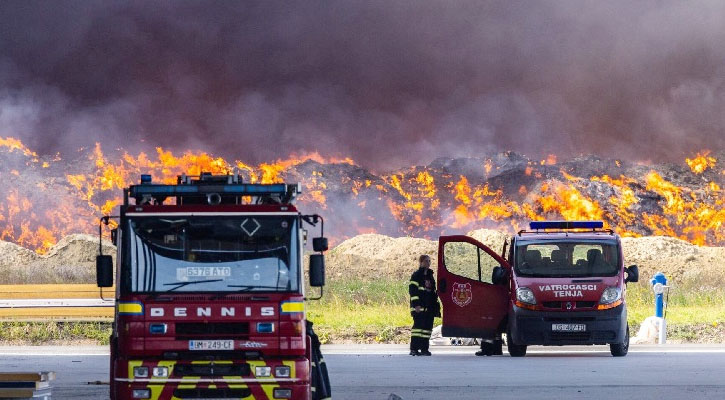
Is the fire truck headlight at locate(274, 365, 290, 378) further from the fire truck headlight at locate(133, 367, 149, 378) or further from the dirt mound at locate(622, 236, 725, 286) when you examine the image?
the dirt mound at locate(622, 236, 725, 286)

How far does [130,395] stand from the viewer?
12797 millimetres

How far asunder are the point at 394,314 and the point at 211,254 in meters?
19.3

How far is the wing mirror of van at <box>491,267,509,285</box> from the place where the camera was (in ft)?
71.4

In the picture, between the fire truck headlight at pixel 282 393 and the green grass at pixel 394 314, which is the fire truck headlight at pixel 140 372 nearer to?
the fire truck headlight at pixel 282 393

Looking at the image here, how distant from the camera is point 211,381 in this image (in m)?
12.8

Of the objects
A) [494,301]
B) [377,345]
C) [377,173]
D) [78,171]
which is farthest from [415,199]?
[494,301]

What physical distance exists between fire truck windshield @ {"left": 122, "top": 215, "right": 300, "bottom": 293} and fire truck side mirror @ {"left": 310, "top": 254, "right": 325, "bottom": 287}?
0.86 ft

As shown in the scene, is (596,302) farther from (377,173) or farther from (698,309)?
(377,173)

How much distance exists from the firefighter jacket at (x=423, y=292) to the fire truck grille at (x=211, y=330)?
9.87 m

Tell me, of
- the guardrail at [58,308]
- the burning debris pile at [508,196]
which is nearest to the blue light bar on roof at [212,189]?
the guardrail at [58,308]

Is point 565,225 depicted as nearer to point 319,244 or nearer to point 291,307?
point 319,244

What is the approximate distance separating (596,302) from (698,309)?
12886mm

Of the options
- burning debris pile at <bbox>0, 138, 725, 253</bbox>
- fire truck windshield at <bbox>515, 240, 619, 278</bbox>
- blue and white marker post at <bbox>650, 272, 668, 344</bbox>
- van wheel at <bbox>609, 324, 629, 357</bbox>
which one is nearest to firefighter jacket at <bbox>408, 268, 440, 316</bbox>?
fire truck windshield at <bbox>515, 240, 619, 278</bbox>

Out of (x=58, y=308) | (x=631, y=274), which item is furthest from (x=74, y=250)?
(x=631, y=274)
